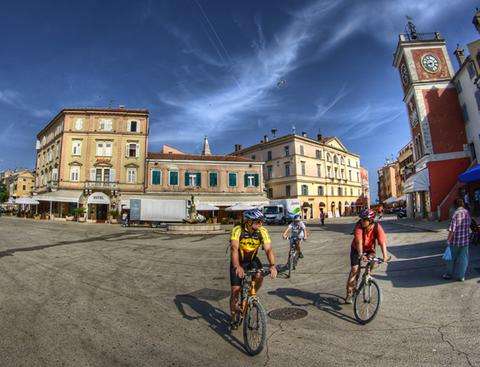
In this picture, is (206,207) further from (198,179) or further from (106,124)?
(106,124)

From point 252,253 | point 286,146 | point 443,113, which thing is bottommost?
point 252,253

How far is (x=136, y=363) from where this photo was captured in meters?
3.74

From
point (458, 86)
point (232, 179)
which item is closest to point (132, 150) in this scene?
point (232, 179)

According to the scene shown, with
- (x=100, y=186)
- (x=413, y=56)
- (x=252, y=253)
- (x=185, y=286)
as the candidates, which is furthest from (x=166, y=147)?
(x=252, y=253)

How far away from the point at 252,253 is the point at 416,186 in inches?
980

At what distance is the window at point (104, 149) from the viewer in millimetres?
39719

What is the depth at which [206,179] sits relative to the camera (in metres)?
42.3

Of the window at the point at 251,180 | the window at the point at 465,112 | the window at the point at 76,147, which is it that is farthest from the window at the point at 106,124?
the window at the point at 465,112

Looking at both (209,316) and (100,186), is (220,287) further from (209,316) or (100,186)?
(100,186)

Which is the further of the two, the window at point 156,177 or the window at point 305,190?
the window at point 305,190

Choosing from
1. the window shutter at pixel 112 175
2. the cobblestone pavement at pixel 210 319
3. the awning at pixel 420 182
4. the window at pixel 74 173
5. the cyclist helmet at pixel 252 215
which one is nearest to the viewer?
the cobblestone pavement at pixel 210 319

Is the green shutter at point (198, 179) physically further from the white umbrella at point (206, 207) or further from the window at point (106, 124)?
the window at point (106, 124)

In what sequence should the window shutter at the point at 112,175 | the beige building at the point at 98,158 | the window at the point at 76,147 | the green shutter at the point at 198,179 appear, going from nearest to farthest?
the beige building at the point at 98,158 → the window shutter at the point at 112,175 → the window at the point at 76,147 → the green shutter at the point at 198,179

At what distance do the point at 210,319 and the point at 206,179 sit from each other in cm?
3732
